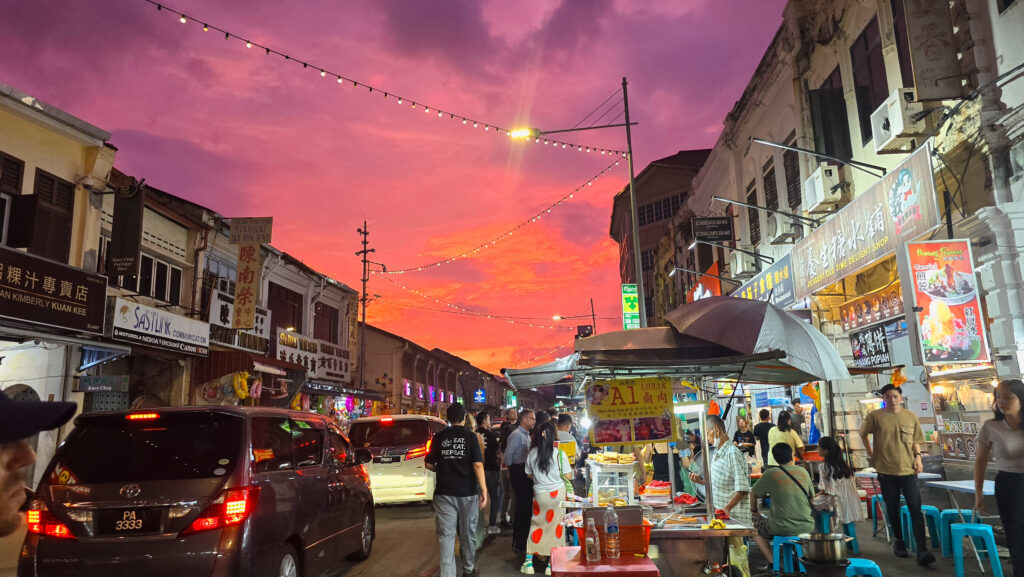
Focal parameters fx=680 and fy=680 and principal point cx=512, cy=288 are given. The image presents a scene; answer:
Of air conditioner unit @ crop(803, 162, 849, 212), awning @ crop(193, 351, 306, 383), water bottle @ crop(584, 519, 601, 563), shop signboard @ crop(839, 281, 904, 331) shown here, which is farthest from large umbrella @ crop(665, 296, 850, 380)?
awning @ crop(193, 351, 306, 383)

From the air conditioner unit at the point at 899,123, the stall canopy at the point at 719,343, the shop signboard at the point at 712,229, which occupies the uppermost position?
the shop signboard at the point at 712,229

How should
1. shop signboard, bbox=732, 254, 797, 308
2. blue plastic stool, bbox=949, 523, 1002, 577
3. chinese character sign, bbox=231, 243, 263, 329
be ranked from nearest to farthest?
blue plastic stool, bbox=949, 523, 1002, 577, shop signboard, bbox=732, 254, 797, 308, chinese character sign, bbox=231, 243, 263, 329

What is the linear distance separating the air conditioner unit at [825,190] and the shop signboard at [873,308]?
210 centimetres

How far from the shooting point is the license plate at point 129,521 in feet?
17.9

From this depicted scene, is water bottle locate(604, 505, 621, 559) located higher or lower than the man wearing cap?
lower

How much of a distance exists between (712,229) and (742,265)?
2.56 m

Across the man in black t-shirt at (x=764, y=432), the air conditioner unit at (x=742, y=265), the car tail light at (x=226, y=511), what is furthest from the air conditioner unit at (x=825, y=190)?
the car tail light at (x=226, y=511)

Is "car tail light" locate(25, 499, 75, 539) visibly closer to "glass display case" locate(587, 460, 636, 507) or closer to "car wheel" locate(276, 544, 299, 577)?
"car wheel" locate(276, 544, 299, 577)

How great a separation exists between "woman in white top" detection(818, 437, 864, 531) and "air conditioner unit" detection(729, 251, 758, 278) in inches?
489

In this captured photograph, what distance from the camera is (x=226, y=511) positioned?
559 centimetres

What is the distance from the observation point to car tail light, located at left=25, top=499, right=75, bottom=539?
216 inches

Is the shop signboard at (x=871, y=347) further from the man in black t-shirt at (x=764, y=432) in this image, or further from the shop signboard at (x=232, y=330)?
the shop signboard at (x=232, y=330)

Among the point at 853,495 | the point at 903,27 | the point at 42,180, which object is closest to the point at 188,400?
the point at 42,180

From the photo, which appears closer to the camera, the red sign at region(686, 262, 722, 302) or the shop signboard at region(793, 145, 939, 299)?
the shop signboard at region(793, 145, 939, 299)
